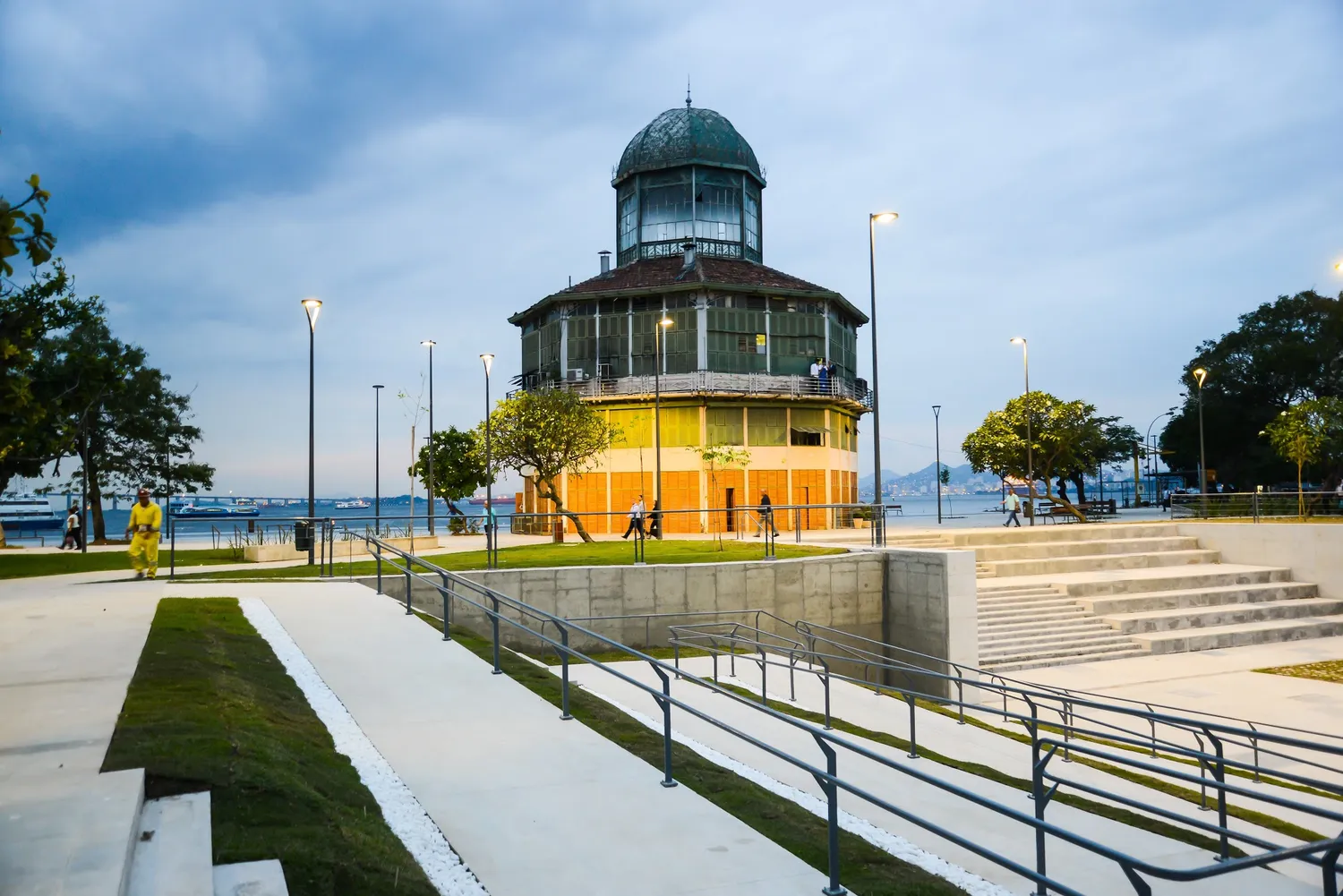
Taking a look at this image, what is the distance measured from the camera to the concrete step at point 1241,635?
928 inches

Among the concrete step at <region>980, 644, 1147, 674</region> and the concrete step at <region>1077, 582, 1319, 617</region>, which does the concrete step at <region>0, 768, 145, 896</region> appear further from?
the concrete step at <region>1077, 582, 1319, 617</region>

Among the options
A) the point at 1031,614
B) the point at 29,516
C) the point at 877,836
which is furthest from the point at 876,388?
the point at 29,516

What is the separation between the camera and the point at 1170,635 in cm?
2386

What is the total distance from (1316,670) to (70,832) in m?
24.5

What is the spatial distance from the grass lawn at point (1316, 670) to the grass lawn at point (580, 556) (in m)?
10.6

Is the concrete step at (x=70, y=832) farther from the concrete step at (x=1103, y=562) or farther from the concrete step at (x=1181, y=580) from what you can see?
the concrete step at (x=1103, y=562)

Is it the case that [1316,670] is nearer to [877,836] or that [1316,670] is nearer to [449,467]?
[877,836]

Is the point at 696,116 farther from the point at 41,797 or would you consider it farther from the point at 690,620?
the point at 41,797

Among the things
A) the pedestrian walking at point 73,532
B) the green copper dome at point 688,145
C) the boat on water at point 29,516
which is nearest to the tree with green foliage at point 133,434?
the pedestrian walking at point 73,532

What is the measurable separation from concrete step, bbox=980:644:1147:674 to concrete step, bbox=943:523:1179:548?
6536mm

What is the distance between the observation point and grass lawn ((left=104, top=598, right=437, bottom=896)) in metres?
5.20

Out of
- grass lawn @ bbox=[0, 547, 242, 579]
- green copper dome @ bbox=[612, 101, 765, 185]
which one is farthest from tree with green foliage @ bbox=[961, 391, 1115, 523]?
grass lawn @ bbox=[0, 547, 242, 579]

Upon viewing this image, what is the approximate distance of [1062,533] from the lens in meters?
31.8

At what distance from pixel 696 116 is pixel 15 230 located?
183ft
